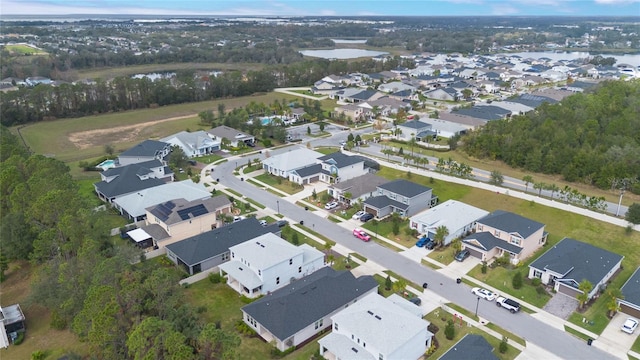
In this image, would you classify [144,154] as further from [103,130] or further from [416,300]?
[416,300]

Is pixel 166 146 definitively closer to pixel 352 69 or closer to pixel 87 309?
pixel 87 309

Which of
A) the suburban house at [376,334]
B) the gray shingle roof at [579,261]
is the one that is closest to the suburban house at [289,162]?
the gray shingle roof at [579,261]

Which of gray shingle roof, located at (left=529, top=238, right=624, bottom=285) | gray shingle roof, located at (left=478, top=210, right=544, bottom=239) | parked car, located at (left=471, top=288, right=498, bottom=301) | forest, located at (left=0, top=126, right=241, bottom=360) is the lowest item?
parked car, located at (left=471, top=288, right=498, bottom=301)

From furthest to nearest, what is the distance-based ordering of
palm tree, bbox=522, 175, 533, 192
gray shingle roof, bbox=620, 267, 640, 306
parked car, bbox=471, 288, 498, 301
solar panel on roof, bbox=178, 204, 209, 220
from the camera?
palm tree, bbox=522, 175, 533, 192, solar panel on roof, bbox=178, 204, 209, 220, parked car, bbox=471, 288, 498, 301, gray shingle roof, bbox=620, 267, 640, 306

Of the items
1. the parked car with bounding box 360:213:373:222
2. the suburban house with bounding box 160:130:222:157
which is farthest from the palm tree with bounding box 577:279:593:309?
the suburban house with bounding box 160:130:222:157

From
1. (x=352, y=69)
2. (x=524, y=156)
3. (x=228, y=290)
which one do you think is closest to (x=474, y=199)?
(x=524, y=156)

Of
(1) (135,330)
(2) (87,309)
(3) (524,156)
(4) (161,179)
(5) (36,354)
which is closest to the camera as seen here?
(1) (135,330)

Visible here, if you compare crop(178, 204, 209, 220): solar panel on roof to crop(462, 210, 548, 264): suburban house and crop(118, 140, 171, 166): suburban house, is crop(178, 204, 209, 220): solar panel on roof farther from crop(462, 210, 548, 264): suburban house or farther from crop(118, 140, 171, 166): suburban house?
crop(462, 210, 548, 264): suburban house

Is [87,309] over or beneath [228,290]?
over
